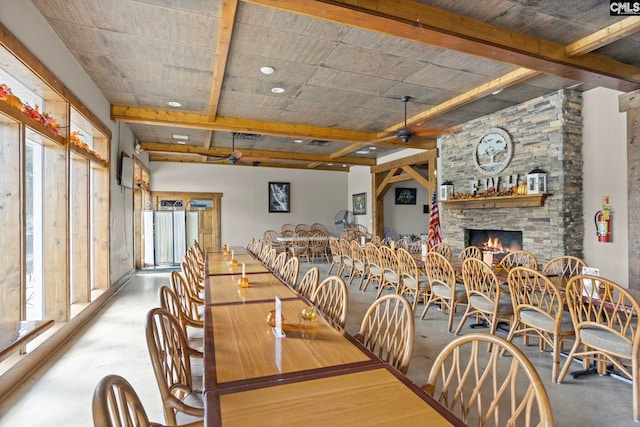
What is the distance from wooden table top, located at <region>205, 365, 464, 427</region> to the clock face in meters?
4.99

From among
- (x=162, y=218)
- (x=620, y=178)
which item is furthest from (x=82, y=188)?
(x=620, y=178)

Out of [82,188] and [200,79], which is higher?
[200,79]

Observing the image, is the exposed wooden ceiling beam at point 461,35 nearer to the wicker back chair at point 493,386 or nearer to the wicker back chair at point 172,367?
the wicker back chair at point 172,367

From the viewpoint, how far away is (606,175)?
4.20 metres

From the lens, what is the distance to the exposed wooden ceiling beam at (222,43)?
257 cm

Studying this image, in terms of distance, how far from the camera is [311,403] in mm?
1069

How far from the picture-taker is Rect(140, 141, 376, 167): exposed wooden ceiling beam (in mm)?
7672

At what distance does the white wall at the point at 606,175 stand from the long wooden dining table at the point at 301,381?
4.29m

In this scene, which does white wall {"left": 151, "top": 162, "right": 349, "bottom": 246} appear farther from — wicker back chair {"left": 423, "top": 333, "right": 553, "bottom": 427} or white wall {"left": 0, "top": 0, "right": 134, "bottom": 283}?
wicker back chair {"left": 423, "top": 333, "right": 553, "bottom": 427}

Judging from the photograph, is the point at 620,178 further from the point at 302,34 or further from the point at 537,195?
the point at 302,34

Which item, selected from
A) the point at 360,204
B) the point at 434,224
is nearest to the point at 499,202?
the point at 434,224

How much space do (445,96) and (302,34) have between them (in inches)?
97.0

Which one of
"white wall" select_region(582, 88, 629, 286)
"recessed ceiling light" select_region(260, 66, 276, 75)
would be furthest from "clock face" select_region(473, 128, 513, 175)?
"recessed ceiling light" select_region(260, 66, 276, 75)

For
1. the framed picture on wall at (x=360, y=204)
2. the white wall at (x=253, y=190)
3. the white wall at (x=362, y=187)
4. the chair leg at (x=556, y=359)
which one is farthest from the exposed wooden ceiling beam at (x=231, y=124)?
the chair leg at (x=556, y=359)
